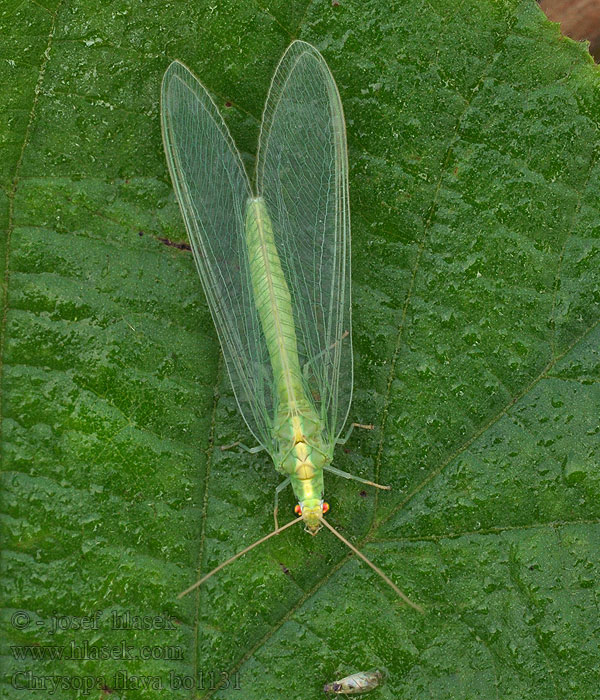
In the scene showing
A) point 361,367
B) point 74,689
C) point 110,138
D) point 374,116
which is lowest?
point 74,689

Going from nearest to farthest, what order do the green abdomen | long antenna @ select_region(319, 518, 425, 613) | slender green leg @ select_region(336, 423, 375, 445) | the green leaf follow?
long antenna @ select_region(319, 518, 425, 613) < the green leaf < slender green leg @ select_region(336, 423, 375, 445) < the green abdomen

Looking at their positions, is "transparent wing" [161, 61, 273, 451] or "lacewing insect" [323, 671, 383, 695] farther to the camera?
"transparent wing" [161, 61, 273, 451]

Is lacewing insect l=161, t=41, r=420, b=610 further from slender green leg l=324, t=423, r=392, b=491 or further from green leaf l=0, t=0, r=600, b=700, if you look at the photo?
green leaf l=0, t=0, r=600, b=700

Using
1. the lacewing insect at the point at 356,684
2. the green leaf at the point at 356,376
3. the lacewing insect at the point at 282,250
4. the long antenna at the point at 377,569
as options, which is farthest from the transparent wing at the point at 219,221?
the lacewing insect at the point at 356,684

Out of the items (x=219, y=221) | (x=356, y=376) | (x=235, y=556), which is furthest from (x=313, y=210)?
(x=235, y=556)

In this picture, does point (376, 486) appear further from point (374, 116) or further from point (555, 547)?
point (374, 116)

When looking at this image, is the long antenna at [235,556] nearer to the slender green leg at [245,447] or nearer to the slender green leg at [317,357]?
the slender green leg at [245,447]

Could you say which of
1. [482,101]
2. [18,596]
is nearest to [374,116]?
[482,101]

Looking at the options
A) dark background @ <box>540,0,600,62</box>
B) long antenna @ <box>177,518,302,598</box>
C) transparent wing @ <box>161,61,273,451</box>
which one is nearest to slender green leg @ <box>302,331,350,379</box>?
transparent wing @ <box>161,61,273,451</box>
